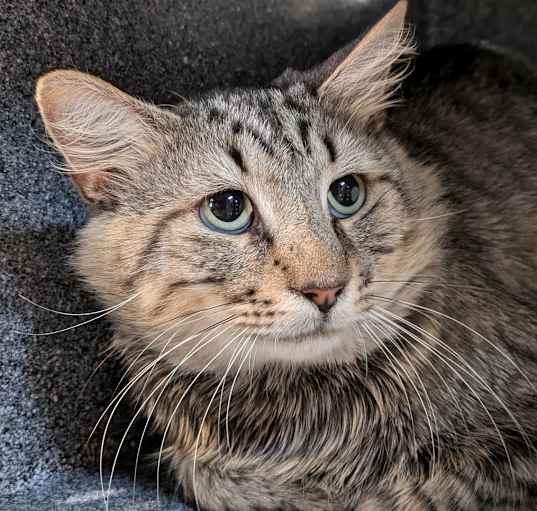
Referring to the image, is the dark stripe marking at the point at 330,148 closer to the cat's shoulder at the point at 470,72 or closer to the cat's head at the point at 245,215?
the cat's head at the point at 245,215

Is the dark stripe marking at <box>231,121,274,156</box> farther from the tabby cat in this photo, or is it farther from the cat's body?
the cat's body

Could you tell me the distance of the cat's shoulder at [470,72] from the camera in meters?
1.82

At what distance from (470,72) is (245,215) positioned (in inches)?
39.7

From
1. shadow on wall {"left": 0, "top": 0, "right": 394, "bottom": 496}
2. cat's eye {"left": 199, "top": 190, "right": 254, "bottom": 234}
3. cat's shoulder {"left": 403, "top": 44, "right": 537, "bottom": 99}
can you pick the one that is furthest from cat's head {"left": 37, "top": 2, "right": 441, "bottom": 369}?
cat's shoulder {"left": 403, "top": 44, "right": 537, "bottom": 99}

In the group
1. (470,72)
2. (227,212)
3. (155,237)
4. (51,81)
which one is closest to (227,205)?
(227,212)

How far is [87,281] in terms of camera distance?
131cm

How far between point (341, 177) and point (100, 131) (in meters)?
0.44

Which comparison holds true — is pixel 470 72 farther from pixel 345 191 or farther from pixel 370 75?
pixel 345 191

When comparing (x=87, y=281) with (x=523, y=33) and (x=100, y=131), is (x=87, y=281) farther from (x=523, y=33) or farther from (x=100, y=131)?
(x=523, y=33)

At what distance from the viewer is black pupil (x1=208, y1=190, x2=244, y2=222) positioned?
116 centimetres

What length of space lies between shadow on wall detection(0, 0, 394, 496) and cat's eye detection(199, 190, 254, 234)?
0.38 m

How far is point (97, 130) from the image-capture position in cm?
122

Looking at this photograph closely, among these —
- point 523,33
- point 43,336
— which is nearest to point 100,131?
point 43,336

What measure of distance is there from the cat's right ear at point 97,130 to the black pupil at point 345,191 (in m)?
0.34
